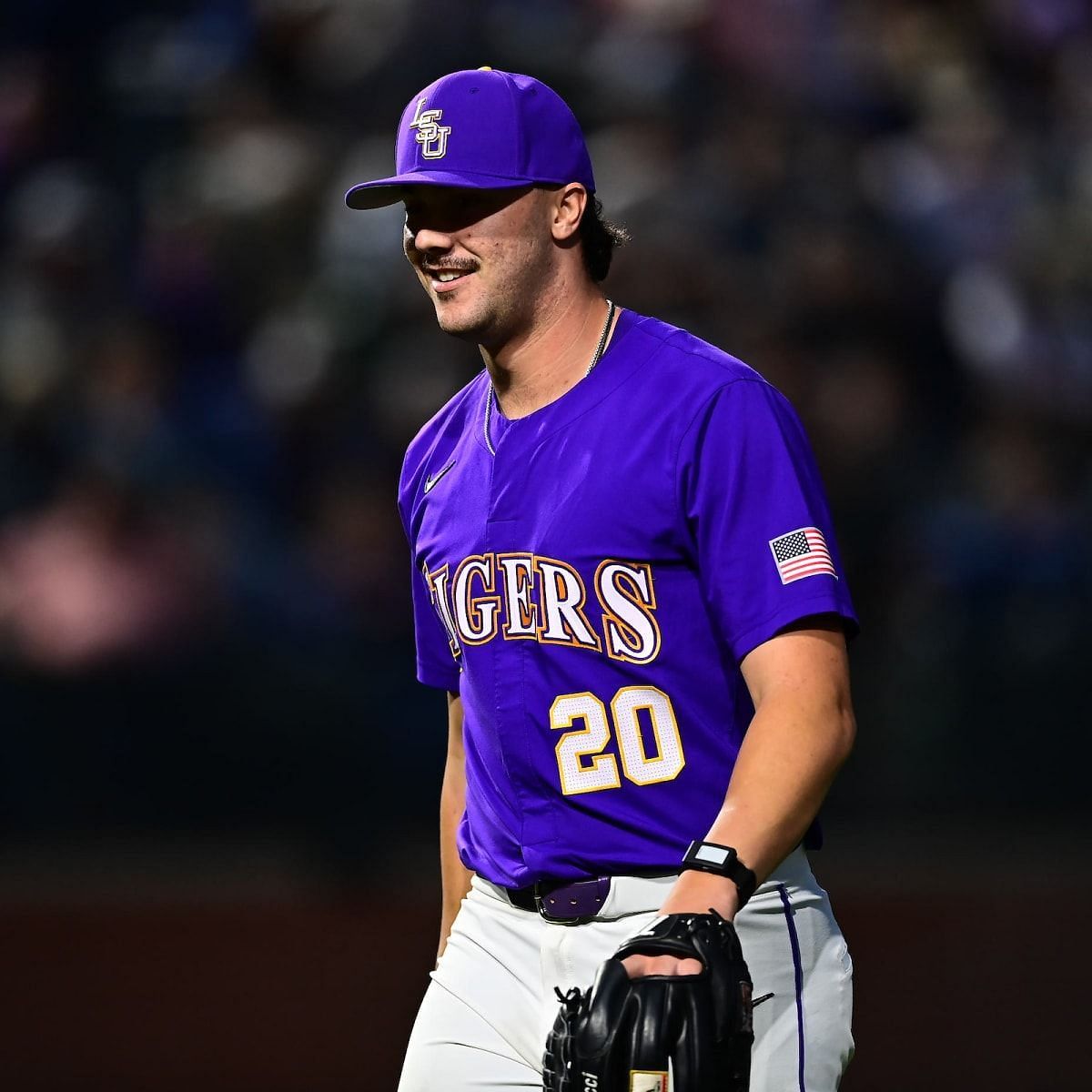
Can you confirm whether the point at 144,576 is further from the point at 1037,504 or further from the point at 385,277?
the point at 1037,504

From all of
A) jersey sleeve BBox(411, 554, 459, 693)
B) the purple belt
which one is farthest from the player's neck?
the purple belt

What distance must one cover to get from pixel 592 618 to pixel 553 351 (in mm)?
502

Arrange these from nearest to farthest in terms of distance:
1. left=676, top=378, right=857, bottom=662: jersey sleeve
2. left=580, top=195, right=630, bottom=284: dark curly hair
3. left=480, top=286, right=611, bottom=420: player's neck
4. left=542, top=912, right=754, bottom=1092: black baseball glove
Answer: left=542, top=912, right=754, bottom=1092: black baseball glove
left=676, top=378, right=857, bottom=662: jersey sleeve
left=480, top=286, right=611, bottom=420: player's neck
left=580, top=195, right=630, bottom=284: dark curly hair

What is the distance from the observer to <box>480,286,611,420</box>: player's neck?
123 inches

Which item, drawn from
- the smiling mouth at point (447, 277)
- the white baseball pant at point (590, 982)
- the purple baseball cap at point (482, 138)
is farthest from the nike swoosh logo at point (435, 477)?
the white baseball pant at point (590, 982)

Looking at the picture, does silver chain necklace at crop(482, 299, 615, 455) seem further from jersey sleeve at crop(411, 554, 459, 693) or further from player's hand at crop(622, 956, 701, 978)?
player's hand at crop(622, 956, 701, 978)

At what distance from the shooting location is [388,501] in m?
6.38

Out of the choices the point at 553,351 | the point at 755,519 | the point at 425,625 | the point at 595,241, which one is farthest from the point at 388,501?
the point at 755,519

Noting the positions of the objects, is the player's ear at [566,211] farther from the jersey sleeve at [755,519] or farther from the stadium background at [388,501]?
the stadium background at [388,501]

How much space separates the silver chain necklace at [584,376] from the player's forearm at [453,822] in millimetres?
571

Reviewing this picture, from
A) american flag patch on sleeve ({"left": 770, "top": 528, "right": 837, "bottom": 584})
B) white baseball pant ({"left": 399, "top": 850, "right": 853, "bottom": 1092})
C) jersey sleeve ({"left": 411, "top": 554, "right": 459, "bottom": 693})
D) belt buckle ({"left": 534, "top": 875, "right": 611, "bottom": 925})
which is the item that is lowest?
white baseball pant ({"left": 399, "top": 850, "right": 853, "bottom": 1092})

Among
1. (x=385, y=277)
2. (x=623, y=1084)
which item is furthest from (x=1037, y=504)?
(x=623, y=1084)

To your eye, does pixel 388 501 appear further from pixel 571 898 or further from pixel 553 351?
pixel 571 898

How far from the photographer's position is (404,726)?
588 centimetres
